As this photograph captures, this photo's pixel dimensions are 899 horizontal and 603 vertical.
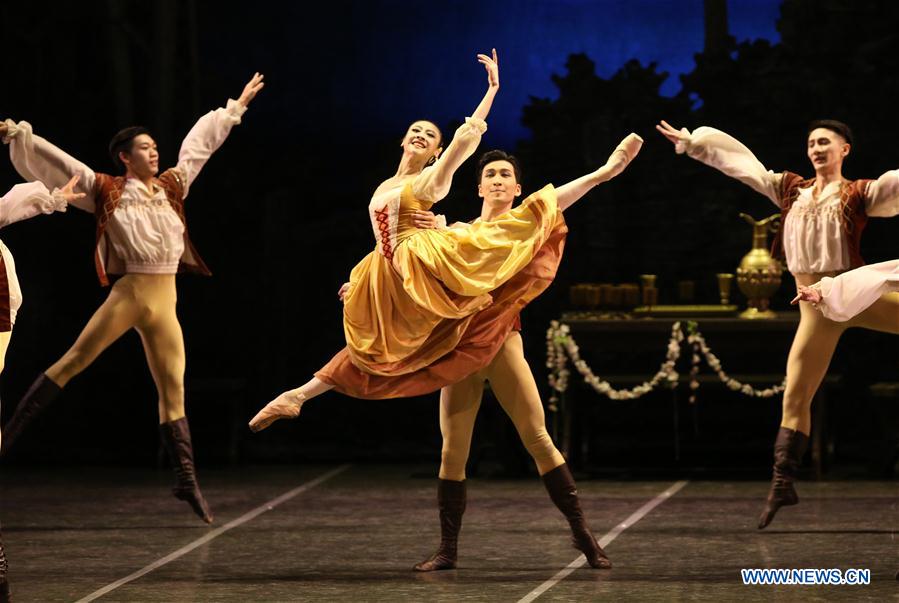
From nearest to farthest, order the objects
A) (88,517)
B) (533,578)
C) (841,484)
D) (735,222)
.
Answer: (533,578)
(88,517)
(841,484)
(735,222)

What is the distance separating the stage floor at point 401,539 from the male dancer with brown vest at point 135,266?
1.48 ft

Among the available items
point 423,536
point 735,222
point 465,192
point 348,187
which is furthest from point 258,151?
point 423,536

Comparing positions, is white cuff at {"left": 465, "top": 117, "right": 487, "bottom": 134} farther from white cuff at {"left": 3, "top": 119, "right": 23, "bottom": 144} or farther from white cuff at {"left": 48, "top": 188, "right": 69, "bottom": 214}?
white cuff at {"left": 3, "top": 119, "right": 23, "bottom": 144}

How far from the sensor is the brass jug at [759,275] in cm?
779

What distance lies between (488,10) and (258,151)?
1.49 metres

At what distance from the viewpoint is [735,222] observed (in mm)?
8750

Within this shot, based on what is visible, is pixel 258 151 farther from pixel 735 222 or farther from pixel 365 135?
pixel 735 222

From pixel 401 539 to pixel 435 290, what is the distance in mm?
1288

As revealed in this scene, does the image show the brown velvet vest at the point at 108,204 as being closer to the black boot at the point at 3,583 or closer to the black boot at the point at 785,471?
the black boot at the point at 3,583

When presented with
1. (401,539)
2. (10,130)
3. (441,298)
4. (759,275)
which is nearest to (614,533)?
(401,539)

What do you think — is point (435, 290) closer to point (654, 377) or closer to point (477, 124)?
point (477, 124)

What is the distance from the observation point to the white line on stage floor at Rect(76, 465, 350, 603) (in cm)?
521

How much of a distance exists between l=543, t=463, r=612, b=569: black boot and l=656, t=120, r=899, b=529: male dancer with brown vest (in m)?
1.00

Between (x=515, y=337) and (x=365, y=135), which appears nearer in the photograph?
(x=515, y=337)
